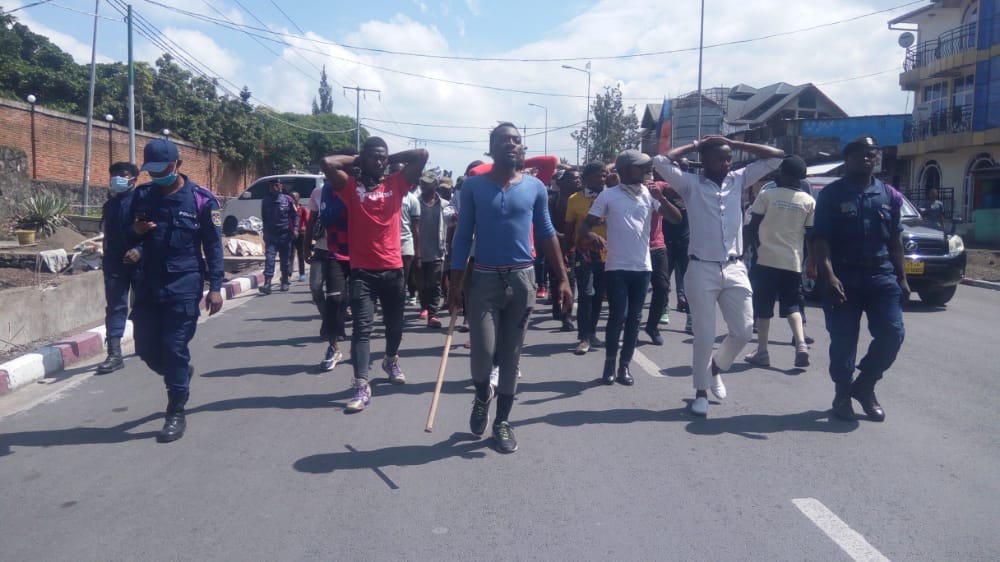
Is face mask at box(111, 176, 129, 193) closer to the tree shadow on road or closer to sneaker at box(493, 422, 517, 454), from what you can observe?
the tree shadow on road

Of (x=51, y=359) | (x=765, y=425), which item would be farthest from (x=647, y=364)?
(x=51, y=359)

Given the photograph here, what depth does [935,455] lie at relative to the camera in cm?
476

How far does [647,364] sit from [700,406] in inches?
67.7

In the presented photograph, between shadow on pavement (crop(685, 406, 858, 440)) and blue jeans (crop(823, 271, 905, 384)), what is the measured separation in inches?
12.1

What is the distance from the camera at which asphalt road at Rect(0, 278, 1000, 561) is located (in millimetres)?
3605

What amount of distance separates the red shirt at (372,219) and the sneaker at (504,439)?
5.52 ft

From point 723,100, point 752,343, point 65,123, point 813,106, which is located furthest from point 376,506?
point 723,100

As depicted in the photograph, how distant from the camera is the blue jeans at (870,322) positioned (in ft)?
17.5

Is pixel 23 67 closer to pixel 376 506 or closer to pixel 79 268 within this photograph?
pixel 79 268

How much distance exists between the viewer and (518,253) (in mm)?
4762

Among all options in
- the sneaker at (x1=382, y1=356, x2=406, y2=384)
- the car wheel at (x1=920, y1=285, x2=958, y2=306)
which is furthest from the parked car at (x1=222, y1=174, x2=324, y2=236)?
the sneaker at (x1=382, y1=356, x2=406, y2=384)

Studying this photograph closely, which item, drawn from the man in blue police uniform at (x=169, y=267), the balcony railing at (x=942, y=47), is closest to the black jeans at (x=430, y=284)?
the man in blue police uniform at (x=169, y=267)

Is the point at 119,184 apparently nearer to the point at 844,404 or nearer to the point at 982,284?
the point at 844,404

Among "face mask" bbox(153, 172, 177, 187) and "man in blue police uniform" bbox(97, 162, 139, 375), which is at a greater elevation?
"face mask" bbox(153, 172, 177, 187)
